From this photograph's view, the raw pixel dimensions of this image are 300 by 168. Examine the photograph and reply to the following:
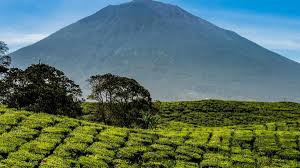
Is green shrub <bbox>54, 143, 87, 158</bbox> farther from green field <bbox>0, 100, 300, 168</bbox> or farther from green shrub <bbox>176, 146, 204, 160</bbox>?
Answer: green shrub <bbox>176, 146, 204, 160</bbox>

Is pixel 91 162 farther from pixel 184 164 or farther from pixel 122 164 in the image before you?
pixel 184 164

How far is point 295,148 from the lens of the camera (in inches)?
1690

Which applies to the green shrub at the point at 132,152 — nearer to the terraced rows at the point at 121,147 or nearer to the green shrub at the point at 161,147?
the terraced rows at the point at 121,147

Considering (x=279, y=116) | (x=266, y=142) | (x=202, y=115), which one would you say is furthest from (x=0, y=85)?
(x=279, y=116)

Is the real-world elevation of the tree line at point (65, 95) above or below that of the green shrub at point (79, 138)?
above

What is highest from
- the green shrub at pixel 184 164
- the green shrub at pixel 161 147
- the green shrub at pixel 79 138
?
the green shrub at pixel 79 138

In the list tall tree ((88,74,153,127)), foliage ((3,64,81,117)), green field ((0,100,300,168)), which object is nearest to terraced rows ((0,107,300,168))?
green field ((0,100,300,168))

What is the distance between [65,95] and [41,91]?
373 centimetres

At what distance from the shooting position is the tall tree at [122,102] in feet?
216

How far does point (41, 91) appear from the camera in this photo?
57.2 metres

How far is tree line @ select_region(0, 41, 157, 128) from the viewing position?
57.5 m

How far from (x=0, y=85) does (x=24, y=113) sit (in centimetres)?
1756

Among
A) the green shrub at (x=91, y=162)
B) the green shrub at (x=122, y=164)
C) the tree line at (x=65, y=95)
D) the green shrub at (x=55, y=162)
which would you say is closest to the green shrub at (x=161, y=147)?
the green shrub at (x=122, y=164)

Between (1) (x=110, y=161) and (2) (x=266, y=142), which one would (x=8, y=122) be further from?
(2) (x=266, y=142)
